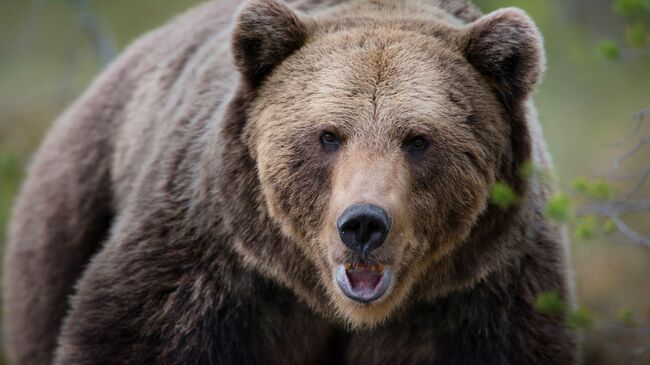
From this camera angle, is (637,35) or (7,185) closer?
(637,35)

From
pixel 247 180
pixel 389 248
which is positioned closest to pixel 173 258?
pixel 247 180

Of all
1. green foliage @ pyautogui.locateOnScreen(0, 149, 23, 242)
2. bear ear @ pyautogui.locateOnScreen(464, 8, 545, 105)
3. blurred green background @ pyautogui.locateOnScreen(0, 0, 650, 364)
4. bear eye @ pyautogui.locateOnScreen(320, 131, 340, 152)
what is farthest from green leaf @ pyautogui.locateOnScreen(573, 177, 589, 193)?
green foliage @ pyautogui.locateOnScreen(0, 149, 23, 242)

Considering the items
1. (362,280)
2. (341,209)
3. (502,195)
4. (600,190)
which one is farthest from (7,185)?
(600,190)

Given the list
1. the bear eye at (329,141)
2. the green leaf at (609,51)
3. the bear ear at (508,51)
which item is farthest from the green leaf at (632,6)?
the bear eye at (329,141)

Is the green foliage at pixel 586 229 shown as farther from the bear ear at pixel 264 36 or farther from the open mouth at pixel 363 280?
the bear ear at pixel 264 36

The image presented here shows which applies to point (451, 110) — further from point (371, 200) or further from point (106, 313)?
point (106, 313)

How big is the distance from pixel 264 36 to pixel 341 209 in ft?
3.48

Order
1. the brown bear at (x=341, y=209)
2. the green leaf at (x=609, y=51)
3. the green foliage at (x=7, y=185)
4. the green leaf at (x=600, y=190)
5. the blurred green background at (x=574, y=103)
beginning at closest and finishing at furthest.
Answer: the green leaf at (x=600, y=190)
the brown bear at (x=341, y=209)
the green leaf at (x=609, y=51)
the blurred green background at (x=574, y=103)
the green foliage at (x=7, y=185)

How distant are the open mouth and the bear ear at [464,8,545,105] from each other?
1.10 meters

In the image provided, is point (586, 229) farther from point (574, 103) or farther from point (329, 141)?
point (574, 103)

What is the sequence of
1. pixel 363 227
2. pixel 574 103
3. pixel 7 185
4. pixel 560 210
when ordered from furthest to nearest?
pixel 574 103 → pixel 7 185 → pixel 363 227 → pixel 560 210

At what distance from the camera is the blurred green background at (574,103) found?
10.0 metres

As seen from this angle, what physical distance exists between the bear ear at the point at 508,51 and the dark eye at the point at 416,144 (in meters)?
0.52

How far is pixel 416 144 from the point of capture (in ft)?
17.7
